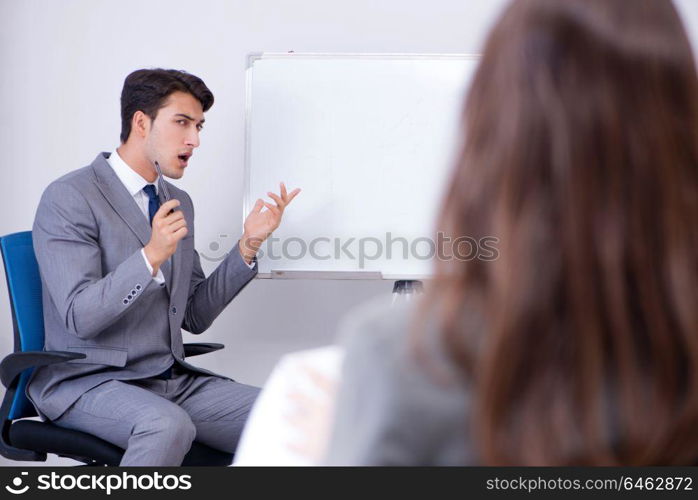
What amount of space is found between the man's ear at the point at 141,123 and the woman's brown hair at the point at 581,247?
1732mm

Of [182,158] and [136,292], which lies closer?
[136,292]

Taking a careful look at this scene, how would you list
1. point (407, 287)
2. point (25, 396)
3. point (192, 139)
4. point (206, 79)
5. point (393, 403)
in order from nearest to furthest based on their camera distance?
1. point (393, 403)
2. point (25, 396)
3. point (192, 139)
4. point (407, 287)
5. point (206, 79)

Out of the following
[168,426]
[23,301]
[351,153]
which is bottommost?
[168,426]

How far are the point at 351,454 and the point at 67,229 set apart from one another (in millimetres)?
1508

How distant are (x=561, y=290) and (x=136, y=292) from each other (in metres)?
1.43

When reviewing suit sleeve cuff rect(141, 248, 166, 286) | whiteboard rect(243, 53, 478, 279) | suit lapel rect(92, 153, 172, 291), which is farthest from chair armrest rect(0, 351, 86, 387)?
whiteboard rect(243, 53, 478, 279)

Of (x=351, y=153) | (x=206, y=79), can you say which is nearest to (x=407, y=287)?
(x=351, y=153)

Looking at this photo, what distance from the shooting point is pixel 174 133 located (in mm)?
2201

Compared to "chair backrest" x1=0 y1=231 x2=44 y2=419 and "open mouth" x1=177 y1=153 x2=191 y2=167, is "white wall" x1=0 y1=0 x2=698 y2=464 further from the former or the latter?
"chair backrest" x1=0 y1=231 x2=44 y2=419

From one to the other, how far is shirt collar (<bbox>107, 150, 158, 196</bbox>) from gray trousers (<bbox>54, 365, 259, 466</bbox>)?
48cm

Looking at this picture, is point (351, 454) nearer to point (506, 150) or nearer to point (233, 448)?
point (506, 150)

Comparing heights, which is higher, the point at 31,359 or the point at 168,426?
the point at 31,359

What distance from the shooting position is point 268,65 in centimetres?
257

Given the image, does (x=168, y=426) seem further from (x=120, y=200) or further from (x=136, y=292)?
(x=120, y=200)
